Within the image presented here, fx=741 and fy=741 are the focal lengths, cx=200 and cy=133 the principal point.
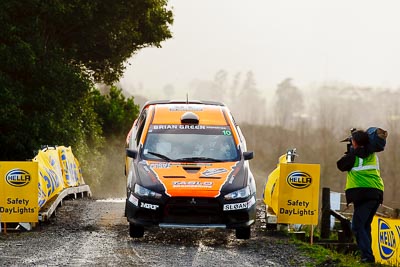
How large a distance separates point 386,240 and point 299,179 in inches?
72.0

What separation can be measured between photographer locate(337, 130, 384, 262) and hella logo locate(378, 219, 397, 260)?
1.92m

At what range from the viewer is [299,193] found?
13078 mm

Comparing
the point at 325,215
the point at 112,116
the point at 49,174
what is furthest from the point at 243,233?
the point at 112,116

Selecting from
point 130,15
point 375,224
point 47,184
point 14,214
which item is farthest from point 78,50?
point 375,224

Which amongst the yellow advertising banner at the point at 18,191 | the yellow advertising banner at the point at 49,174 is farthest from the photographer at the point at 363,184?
the yellow advertising banner at the point at 49,174

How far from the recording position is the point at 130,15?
29.1m

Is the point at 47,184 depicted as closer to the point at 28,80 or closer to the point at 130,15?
the point at 28,80

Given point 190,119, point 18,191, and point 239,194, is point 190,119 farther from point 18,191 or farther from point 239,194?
point 18,191

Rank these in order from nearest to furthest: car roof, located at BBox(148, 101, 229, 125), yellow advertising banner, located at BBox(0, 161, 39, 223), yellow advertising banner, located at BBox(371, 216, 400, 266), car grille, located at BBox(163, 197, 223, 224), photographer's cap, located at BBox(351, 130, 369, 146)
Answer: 1. photographer's cap, located at BBox(351, 130, 369, 146)
2. car grille, located at BBox(163, 197, 223, 224)
3. yellow advertising banner, located at BBox(371, 216, 400, 266)
4. yellow advertising banner, located at BBox(0, 161, 39, 223)
5. car roof, located at BBox(148, 101, 229, 125)

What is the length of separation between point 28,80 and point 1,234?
13.3 metres

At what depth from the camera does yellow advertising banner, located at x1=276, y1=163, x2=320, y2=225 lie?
13.0 metres

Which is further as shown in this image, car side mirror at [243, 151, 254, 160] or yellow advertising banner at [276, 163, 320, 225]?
yellow advertising banner at [276, 163, 320, 225]

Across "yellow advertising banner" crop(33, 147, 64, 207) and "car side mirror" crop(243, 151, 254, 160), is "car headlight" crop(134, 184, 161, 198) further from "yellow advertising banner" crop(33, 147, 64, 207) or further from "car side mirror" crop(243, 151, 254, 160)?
"yellow advertising banner" crop(33, 147, 64, 207)

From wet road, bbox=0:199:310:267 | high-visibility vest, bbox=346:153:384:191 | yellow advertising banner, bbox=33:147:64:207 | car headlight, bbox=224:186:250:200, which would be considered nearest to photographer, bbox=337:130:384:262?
high-visibility vest, bbox=346:153:384:191
